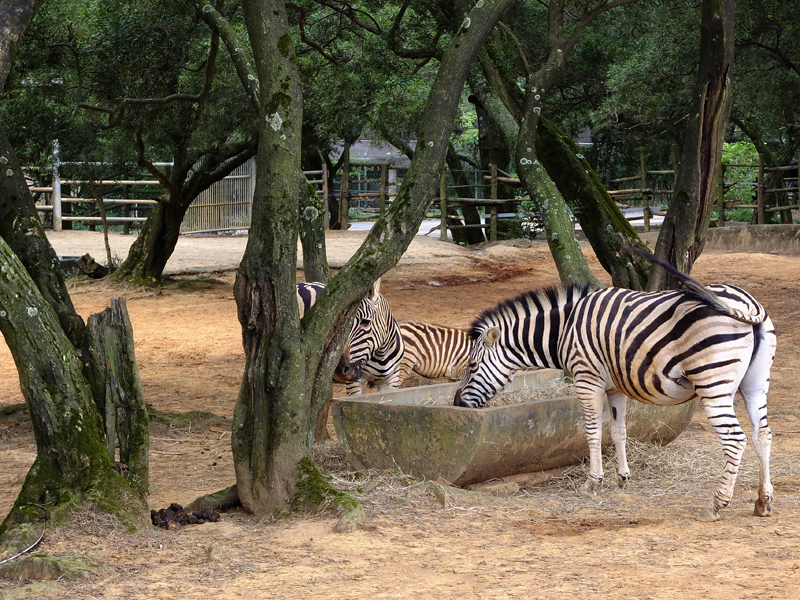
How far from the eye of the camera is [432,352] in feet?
28.5

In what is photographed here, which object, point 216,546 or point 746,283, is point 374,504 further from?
point 746,283

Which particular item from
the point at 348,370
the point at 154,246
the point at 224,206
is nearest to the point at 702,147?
the point at 348,370

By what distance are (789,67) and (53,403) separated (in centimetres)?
1326

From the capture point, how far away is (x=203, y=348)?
40.7 ft

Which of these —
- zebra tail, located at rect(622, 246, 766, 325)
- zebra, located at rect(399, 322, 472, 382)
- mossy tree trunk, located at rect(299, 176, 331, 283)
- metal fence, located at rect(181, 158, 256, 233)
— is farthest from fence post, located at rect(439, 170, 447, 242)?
zebra tail, located at rect(622, 246, 766, 325)

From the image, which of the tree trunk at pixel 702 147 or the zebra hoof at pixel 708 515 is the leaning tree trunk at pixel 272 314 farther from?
Result: the tree trunk at pixel 702 147

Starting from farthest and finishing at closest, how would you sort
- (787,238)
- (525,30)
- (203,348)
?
(787,238) < (525,30) < (203,348)

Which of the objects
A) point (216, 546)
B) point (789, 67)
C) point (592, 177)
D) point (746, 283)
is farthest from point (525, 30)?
point (216, 546)

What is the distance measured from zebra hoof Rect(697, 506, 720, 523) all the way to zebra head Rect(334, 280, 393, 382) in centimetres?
340

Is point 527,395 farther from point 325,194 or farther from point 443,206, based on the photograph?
point 325,194

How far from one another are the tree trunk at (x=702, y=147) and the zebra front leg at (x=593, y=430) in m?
2.42

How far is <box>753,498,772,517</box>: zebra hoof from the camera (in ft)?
17.3

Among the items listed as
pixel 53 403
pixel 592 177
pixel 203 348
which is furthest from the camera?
pixel 203 348

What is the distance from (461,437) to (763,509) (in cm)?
181
